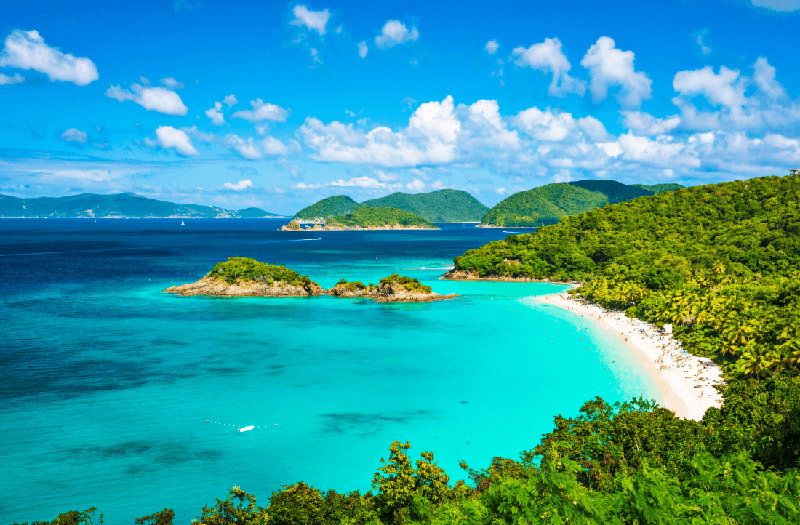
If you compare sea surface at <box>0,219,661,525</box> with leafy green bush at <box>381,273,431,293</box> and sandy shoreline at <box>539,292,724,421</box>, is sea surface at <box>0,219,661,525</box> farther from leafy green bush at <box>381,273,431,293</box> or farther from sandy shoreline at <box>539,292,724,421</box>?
leafy green bush at <box>381,273,431,293</box>

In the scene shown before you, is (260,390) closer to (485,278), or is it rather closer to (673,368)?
(673,368)

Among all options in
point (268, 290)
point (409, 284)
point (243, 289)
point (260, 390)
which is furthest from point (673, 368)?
point (243, 289)

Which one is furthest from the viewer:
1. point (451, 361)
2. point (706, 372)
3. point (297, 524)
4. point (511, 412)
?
point (451, 361)

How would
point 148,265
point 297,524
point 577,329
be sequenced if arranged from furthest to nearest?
point 148,265
point 577,329
point 297,524

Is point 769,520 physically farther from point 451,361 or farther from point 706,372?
point 451,361

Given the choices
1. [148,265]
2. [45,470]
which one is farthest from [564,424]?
[148,265]

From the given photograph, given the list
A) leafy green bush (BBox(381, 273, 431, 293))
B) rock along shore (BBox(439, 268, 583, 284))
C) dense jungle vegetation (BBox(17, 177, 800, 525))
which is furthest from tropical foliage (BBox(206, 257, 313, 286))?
dense jungle vegetation (BBox(17, 177, 800, 525))

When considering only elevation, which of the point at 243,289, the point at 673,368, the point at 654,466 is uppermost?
the point at 654,466
